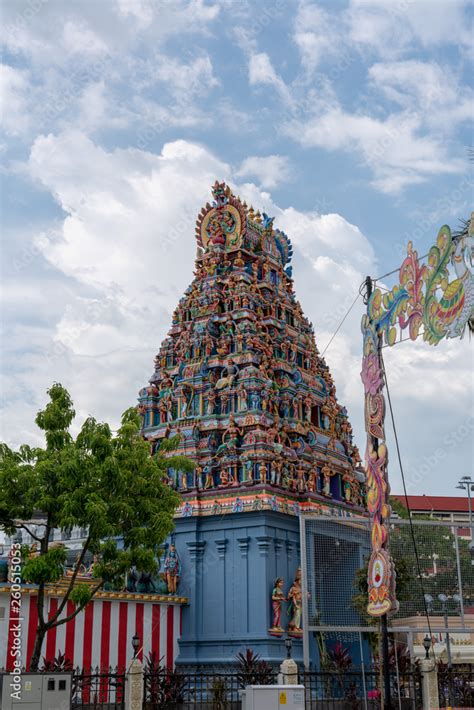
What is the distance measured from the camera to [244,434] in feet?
95.1

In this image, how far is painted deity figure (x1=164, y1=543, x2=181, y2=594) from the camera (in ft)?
91.0

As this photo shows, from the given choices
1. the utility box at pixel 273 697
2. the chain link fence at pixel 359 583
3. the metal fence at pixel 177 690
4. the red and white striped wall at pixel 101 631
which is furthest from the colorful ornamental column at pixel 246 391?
the utility box at pixel 273 697

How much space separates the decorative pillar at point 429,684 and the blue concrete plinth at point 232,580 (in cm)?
652

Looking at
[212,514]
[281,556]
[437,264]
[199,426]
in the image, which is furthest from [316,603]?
[437,264]

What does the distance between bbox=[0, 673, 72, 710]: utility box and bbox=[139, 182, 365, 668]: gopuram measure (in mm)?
10376

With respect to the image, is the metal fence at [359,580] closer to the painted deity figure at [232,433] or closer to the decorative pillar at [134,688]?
the painted deity figure at [232,433]

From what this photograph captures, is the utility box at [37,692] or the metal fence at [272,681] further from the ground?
the utility box at [37,692]

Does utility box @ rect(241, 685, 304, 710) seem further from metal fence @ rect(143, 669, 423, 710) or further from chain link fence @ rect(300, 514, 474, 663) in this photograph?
chain link fence @ rect(300, 514, 474, 663)

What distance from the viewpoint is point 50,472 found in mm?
18703

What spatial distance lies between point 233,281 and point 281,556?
1106cm

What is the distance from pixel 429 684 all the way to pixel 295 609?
7.24 meters

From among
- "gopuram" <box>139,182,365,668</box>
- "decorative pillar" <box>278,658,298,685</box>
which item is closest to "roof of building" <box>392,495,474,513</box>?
"gopuram" <box>139,182,365,668</box>

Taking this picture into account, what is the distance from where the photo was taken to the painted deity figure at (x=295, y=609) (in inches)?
1035

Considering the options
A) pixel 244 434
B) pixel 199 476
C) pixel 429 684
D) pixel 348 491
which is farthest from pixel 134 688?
pixel 348 491
